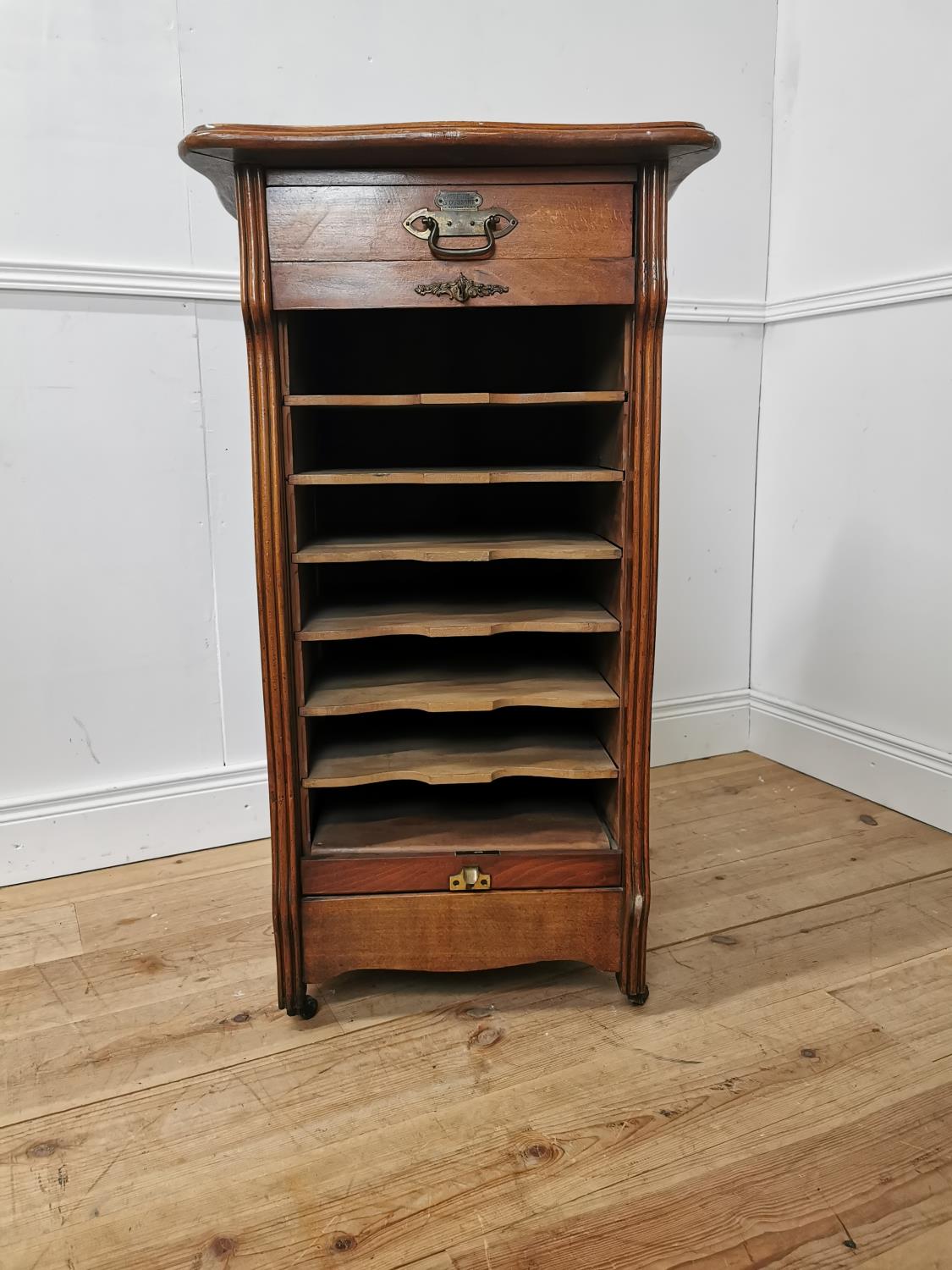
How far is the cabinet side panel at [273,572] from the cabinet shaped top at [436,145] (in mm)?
57

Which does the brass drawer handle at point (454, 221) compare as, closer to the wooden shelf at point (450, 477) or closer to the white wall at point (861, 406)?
the wooden shelf at point (450, 477)

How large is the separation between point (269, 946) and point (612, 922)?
62cm

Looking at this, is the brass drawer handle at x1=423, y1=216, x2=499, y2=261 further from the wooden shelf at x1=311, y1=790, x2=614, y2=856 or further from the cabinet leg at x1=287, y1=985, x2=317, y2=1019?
the cabinet leg at x1=287, y1=985, x2=317, y2=1019

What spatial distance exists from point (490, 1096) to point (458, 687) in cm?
57

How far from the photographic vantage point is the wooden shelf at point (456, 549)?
4.31 ft

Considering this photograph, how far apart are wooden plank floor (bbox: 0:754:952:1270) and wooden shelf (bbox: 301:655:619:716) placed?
0.48m

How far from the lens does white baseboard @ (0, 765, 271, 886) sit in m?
1.85

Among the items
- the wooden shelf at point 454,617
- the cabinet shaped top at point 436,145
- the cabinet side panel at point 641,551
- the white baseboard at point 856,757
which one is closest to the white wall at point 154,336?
the wooden shelf at point 454,617

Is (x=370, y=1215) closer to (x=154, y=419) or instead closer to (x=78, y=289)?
(x=154, y=419)

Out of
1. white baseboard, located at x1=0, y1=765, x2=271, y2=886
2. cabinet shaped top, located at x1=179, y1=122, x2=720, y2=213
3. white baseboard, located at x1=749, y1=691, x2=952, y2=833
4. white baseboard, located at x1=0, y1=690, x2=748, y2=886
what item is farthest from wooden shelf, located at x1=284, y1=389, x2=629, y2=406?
white baseboard, located at x1=749, y1=691, x2=952, y2=833

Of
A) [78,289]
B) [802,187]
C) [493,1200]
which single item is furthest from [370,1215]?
[802,187]

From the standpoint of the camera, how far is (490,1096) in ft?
4.01

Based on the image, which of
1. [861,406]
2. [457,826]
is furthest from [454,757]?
[861,406]

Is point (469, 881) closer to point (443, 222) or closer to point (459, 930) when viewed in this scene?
point (459, 930)
